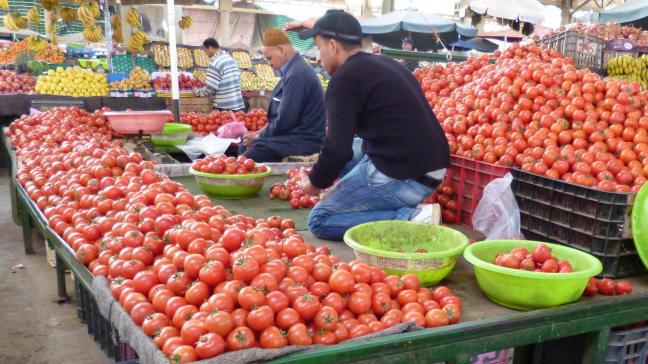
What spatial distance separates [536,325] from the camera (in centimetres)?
207

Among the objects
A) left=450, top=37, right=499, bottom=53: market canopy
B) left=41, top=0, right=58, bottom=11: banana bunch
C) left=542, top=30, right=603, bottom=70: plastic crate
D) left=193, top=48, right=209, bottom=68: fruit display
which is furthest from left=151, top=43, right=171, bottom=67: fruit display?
left=542, top=30, right=603, bottom=70: plastic crate

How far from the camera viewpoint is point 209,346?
1.64 metres

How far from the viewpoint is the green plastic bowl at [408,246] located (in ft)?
7.95

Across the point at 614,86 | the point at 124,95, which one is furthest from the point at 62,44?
the point at 614,86

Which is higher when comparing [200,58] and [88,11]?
[88,11]

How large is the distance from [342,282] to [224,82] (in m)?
7.03

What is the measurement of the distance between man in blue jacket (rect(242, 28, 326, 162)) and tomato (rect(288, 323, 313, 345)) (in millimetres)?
3544

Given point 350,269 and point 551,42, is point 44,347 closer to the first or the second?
point 350,269

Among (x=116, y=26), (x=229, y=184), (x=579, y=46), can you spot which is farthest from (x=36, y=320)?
(x=116, y=26)

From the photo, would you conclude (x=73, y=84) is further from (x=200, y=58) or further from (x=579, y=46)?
(x=579, y=46)

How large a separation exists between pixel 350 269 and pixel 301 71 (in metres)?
3.27

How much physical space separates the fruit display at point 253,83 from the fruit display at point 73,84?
213 inches

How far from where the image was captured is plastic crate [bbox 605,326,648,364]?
2.40 m

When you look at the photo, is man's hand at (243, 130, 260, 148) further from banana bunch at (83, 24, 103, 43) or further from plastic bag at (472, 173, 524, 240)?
banana bunch at (83, 24, 103, 43)
